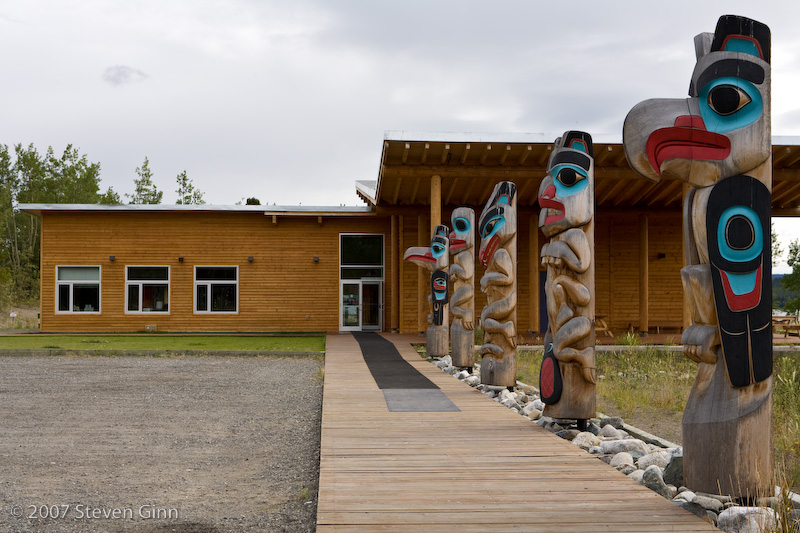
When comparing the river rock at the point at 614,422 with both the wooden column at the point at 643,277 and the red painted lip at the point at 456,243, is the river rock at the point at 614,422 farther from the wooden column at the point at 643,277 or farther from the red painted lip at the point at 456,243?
the wooden column at the point at 643,277

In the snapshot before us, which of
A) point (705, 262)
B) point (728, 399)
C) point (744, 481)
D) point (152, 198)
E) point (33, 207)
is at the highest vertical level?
point (152, 198)

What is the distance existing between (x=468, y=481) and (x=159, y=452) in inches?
132

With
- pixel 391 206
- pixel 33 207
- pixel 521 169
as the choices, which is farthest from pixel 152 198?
pixel 521 169

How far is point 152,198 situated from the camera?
188 feet

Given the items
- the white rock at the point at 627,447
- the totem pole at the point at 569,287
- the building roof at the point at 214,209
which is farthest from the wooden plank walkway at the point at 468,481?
the building roof at the point at 214,209

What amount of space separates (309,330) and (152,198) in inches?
1395

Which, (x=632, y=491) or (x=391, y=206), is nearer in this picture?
(x=632, y=491)

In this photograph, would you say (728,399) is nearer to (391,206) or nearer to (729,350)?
(729,350)

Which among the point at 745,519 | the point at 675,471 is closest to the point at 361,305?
the point at 675,471

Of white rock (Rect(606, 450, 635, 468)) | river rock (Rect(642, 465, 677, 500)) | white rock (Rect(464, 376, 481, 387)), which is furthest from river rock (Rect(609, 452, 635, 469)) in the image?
white rock (Rect(464, 376, 481, 387))

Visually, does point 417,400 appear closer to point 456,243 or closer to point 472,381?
point 472,381

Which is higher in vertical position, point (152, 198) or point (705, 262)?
point (152, 198)

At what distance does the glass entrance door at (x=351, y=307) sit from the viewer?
88.3 feet

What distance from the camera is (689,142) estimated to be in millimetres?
4461
